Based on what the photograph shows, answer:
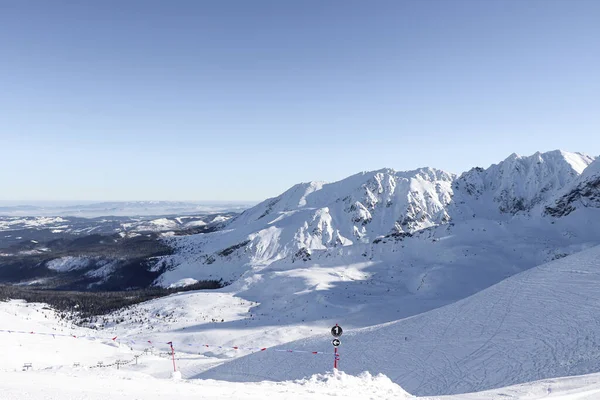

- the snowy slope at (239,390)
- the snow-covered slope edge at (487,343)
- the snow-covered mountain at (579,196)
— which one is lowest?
the snow-covered slope edge at (487,343)

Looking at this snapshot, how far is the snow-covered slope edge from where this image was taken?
751 inches

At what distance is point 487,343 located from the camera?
23125 mm

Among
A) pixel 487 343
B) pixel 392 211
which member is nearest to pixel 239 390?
pixel 487 343

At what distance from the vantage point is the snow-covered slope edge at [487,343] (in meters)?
19.1

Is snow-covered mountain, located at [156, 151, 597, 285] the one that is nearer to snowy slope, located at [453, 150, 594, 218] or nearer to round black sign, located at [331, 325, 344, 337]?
snowy slope, located at [453, 150, 594, 218]

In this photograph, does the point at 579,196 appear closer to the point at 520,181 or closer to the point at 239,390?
the point at 520,181

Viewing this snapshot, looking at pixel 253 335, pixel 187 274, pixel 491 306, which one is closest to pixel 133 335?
pixel 253 335

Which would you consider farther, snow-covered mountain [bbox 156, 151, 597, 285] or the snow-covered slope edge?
snow-covered mountain [bbox 156, 151, 597, 285]

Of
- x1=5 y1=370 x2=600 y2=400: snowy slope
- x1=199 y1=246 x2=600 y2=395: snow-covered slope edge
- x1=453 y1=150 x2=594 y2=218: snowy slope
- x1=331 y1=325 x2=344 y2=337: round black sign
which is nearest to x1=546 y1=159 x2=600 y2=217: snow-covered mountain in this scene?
x1=453 y1=150 x2=594 y2=218: snowy slope

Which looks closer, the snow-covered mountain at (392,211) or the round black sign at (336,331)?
the round black sign at (336,331)

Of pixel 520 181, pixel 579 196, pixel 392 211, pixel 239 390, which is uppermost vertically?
pixel 520 181

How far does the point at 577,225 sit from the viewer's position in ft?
260

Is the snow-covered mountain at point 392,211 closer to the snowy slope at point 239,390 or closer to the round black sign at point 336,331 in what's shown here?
the round black sign at point 336,331

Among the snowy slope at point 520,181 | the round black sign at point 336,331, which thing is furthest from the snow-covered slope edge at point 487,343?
the snowy slope at point 520,181
